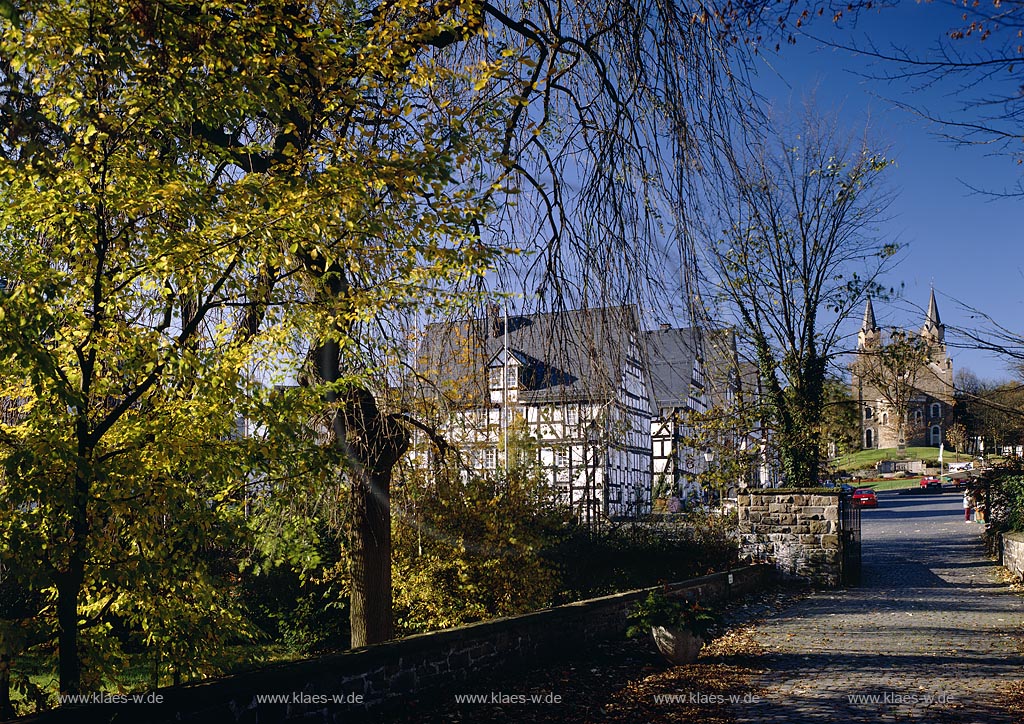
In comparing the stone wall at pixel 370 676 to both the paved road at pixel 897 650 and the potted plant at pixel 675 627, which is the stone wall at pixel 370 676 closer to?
the potted plant at pixel 675 627

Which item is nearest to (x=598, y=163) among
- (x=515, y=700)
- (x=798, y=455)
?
(x=515, y=700)

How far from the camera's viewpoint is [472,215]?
Result: 5.27m

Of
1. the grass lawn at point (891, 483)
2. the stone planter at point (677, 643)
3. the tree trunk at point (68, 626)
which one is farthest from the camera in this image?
the grass lawn at point (891, 483)

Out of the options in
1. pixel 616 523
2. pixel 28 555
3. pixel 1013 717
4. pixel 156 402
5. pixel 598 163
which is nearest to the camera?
pixel 598 163

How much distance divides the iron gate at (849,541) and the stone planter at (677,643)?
9146mm

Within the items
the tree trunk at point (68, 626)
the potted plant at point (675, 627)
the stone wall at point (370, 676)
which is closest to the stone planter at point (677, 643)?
the potted plant at point (675, 627)

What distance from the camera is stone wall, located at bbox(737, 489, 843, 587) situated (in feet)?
55.9

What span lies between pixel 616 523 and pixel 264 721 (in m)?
12.7

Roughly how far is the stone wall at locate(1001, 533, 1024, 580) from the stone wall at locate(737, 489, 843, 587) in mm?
3420

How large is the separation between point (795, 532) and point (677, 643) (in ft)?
30.6

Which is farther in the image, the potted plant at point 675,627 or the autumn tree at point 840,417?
the autumn tree at point 840,417

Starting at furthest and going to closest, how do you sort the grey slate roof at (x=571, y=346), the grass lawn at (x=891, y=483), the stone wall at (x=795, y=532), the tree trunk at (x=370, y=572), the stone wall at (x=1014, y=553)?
the grass lawn at (x=891, y=483), the stone wall at (x=795, y=532), the stone wall at (x=1014, y=553), the tree trunk at (x=370, y=572), the grey slate roof at (x=571, y=346)

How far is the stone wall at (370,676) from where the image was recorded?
4941 millimetres

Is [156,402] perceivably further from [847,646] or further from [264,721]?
[847,646]
